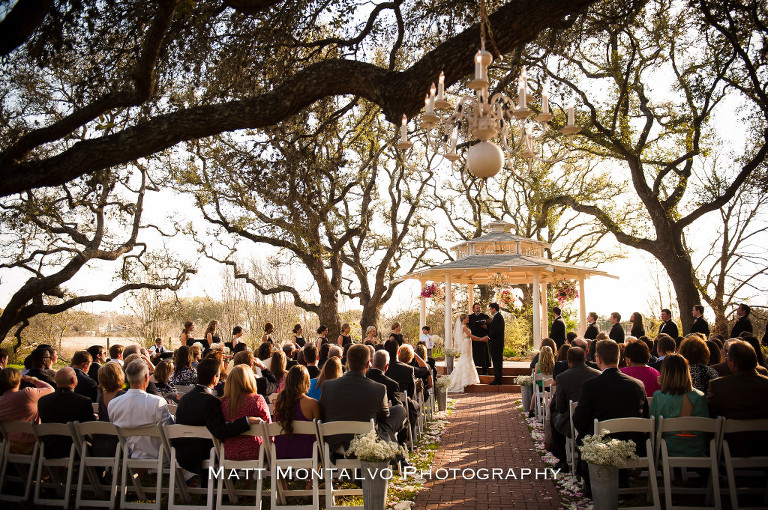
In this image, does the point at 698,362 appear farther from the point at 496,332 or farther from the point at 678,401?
the point at 496,332

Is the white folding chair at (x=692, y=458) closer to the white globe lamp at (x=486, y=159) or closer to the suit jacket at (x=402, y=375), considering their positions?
the white globe lamp at (x=486, y=159)

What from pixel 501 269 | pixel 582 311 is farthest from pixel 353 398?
pixel 582 311

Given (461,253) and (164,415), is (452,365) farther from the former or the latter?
(164,415)

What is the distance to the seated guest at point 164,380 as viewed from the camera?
6586mm

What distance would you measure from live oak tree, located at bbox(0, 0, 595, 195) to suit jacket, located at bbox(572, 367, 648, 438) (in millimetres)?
3062

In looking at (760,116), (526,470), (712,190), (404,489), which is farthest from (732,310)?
(404,489)

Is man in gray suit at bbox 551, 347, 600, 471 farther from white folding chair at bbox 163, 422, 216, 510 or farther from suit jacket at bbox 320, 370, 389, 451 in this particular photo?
white folding chair at bbox 163, 422, 216, 510

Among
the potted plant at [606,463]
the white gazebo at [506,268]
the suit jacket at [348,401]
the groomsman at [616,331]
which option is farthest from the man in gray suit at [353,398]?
the white gazebo at [506,268]

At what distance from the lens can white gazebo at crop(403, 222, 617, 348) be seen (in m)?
15.7

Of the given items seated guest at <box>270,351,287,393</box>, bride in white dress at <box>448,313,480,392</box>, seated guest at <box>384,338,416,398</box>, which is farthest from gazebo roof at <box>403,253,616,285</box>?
seated guest at <box>270,351,287,393</box>

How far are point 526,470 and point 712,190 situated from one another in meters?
14.0

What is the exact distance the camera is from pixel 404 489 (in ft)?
19.0

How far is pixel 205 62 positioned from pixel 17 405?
522cm

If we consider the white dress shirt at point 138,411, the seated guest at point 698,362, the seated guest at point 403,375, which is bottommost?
the white dress shirt at point 138,411
